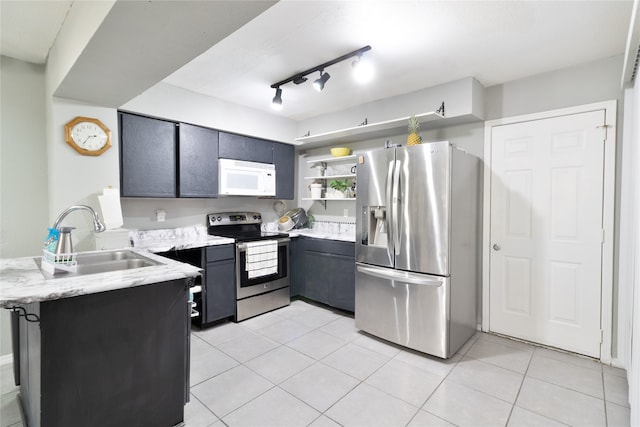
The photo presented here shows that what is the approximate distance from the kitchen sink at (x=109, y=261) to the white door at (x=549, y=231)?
2.98 metres

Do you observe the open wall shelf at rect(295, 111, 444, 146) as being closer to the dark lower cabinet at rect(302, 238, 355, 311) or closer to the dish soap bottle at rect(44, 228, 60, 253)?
the dark lower cabinet at rect(302, 238, 355, 311)

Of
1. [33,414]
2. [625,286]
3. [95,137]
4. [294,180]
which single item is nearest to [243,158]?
[294,180]

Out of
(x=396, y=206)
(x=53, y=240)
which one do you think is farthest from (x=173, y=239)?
(x=396, y=206)

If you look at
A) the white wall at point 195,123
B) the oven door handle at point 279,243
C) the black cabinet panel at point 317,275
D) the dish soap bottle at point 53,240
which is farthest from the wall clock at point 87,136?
the black cabinet panel at point 317,275

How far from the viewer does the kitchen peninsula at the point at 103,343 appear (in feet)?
4.28

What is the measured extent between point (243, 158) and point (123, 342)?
2481 mm

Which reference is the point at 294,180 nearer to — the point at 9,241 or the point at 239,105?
the point at 239,105

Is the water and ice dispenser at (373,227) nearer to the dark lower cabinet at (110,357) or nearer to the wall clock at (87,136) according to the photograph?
the dark lower cabinet at (110,357)

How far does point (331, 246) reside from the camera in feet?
11.4

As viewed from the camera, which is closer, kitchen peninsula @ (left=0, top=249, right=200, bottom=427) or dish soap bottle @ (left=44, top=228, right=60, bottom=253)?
kitchen peninsula @ (left=0, top=249, right=200, bottom=427)

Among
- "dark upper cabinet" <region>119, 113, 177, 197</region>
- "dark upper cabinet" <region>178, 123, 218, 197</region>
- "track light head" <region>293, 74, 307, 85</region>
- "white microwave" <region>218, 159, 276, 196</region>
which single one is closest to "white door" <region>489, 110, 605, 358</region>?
"track light head" <region>293, 74, 307, 85</region>

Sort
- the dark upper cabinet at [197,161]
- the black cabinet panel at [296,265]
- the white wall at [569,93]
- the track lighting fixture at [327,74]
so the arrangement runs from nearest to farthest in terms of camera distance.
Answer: the track lighting fixture at [327,74] → the white wall at [569,93] → the dark upper cabinet at [197,161] → the black cabinet panel at [296,265]

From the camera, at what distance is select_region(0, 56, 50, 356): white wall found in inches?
94.7

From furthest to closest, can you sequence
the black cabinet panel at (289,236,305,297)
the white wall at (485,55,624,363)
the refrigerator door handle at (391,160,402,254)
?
the black cabinet panel at (289,236,305,297) < the refrigerator door handle at (391,160,402,254) < the white wall at (485,55,624,363)
